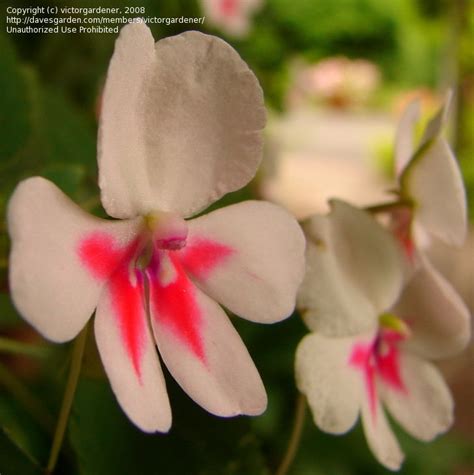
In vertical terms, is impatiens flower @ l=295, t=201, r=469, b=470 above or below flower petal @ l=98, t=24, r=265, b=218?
below

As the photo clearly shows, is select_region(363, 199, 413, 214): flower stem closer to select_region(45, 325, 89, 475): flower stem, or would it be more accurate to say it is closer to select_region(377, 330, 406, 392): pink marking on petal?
select_region(377, 330, 406, 392): pink marking on petal

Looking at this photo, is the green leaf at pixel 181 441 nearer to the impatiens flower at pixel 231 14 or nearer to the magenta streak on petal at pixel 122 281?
the magenta streak on petal at pixel 122 281

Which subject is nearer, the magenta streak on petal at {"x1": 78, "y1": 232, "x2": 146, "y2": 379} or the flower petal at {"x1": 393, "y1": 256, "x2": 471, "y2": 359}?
the magenta streak on petal at {"x1": 78, "y1": 232, "x2": 146, "y2": 379}

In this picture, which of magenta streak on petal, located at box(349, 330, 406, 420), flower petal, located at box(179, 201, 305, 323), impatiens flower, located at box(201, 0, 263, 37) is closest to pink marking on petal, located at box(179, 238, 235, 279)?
flower petal, located at box(179, 201, 305, 323)

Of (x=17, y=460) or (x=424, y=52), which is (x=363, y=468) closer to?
(x=17, y=460)

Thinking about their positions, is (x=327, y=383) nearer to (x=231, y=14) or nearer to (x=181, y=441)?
(x=181, y=441)

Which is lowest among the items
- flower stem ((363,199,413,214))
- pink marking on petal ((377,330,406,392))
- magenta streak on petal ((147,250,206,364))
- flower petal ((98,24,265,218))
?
pink marking on petal ((377,330,406,392))

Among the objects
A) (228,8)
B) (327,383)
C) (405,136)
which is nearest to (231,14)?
(228,8)
